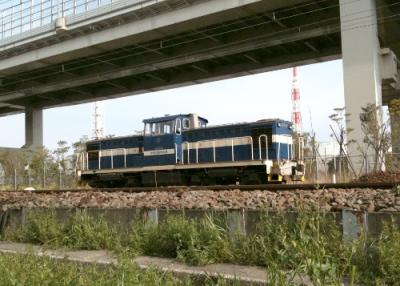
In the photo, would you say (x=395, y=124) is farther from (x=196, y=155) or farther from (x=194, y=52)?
(x=194, y=52)

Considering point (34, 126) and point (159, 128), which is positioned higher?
point (34, 126)

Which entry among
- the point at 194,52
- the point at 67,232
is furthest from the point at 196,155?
the point at 67,232

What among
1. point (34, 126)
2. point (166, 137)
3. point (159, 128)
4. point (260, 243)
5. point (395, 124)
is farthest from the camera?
point (34, 126)

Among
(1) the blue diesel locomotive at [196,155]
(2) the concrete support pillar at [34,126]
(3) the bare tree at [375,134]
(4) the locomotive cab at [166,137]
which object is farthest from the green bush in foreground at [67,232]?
(2) the concrete support pillar at [34,126]

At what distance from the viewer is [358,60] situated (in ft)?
65.9

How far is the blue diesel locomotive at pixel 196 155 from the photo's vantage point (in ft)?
62.7

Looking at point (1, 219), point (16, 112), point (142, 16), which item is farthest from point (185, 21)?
point (16, 112)

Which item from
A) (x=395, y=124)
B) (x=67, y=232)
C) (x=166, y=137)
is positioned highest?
(x=395, y=124)

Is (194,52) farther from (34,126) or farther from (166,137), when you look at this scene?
(34,126)

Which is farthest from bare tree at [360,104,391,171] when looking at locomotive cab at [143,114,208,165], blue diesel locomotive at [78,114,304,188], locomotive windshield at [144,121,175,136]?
locomotive windshield at [144,121,175,136]

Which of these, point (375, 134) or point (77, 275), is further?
point (375, 134)

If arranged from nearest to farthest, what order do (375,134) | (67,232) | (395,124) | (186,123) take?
1. (67,232)
2. (375,134)
3. (395,124)
4. (186,123)

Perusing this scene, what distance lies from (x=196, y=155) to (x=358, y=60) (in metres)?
7.83

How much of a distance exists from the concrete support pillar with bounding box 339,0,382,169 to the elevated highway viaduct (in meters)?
0.04
